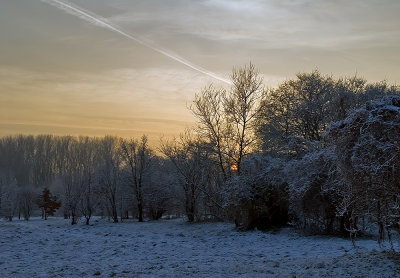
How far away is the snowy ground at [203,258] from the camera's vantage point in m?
7.88

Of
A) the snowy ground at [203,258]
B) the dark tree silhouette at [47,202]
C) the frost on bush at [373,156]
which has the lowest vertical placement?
the snowy ground at [203,258]

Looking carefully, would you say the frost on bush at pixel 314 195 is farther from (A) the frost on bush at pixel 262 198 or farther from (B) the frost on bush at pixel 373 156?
(B) the frost on bush at pixel 373 156

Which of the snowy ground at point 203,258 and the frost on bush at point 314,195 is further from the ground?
the frost on bush at point 314,195

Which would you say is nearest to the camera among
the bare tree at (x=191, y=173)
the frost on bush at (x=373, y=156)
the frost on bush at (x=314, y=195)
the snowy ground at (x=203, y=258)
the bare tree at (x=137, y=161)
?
the frost on bush at (x=373, y=156)

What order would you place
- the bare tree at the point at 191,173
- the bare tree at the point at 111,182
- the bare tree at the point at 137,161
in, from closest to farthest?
the bare tree at the point at 191,173 → the bare tree at the point at 137,161 → the bare tree at the point at 111,182

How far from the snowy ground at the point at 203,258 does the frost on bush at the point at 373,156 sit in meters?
1.35

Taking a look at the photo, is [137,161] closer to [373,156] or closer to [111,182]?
[111,182]

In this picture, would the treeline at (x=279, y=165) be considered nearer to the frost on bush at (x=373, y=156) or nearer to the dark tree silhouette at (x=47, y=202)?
the frost on bush at (x=373, y=156)

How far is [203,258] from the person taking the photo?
10828 mm

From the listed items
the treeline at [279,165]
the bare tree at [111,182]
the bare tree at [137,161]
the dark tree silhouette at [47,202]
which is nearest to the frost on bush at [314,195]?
the treeline at [279,165]

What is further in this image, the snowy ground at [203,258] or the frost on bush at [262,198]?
the frost on bush at [262,198]

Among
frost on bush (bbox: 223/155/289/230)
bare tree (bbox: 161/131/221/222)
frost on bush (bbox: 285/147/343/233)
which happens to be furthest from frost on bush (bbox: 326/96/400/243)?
bare tree (bbox: 161/131/221/222)

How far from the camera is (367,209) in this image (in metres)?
7.63

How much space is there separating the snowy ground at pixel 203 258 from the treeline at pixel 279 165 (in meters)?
0.93
